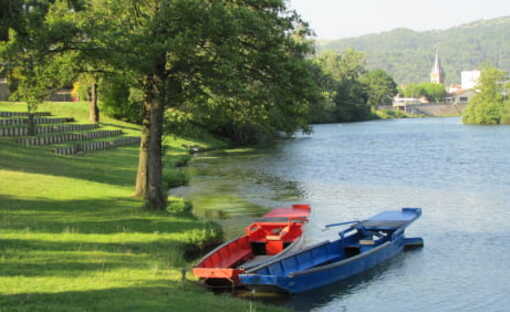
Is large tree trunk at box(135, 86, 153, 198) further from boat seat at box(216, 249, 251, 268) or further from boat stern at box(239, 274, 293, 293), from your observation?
boat stern at box(239, 274, 293, 293)

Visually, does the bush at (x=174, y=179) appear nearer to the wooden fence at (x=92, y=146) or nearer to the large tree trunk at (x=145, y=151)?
the wooden fence at (x=92, y=146)

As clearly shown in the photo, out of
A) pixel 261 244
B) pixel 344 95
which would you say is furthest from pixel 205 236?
pixel 344 95

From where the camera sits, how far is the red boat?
17.2 metres

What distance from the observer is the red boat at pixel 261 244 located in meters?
17.2

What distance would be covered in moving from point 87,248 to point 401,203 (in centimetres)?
1845

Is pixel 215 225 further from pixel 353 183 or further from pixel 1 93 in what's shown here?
pixel 1 93

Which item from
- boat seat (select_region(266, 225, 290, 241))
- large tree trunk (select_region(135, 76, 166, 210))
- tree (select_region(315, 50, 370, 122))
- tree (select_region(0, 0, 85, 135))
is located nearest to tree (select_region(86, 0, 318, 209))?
large tree trunk (select_region(135, 76, 166, 210))

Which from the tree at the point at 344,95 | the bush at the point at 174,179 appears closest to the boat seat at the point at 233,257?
the bush at the point at 174,179

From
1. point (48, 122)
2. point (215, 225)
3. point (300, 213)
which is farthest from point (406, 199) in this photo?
point (48, 122)

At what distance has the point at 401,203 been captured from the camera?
99.4 feet

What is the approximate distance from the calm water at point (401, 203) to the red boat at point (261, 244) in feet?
5.54

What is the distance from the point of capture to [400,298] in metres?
16.5

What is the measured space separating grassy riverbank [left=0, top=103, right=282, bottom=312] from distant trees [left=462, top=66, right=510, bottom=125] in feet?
345

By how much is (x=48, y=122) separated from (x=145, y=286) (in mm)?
38374
